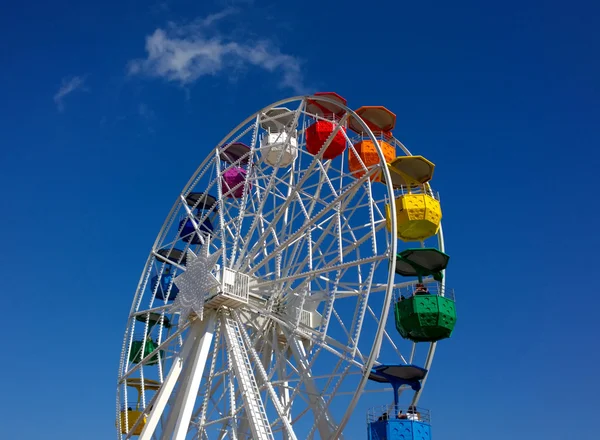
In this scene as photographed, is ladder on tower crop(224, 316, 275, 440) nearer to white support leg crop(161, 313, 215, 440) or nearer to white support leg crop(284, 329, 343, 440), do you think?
white support leg crop(161, 313, 215, 440)

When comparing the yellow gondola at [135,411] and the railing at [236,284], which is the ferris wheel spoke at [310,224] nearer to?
the railing at [236,284]

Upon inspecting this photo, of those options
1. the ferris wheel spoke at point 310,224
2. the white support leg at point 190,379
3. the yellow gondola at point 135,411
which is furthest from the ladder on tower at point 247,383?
Result: the yellow gondola at point 135,411

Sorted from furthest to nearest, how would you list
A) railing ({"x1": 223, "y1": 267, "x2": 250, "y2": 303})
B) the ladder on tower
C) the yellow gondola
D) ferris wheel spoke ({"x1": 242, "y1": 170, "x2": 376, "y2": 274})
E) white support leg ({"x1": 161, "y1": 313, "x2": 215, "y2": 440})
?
the yellow gondola, railing ({"x1": 223, "y1": 267, "x2": 250, "y2": 303}), ferris wheel spoke ({"x1": 242, "y1": 170, "x2": 376, "y2": 274}), white support leg ({"x1": 161, "y1": 313, "x2": 215, "y2": 440}), the ladder on tower

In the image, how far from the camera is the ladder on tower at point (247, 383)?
1394 centimetres

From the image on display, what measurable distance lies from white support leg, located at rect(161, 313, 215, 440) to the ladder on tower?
21.5 inches

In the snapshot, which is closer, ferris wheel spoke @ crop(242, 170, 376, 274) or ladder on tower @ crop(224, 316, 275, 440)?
ladder on tower @ crop(224, 316, 275, 440)

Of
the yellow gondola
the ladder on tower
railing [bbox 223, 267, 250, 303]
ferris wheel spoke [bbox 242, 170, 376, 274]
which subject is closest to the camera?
the ladder on tower

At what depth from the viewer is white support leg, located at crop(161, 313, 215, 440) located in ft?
49.0

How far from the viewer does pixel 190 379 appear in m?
15.6

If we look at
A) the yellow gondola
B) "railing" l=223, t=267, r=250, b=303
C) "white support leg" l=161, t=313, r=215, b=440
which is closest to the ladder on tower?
"white support leg" l=161, t=313, r=215, b=440

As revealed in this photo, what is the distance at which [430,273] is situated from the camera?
1559cm

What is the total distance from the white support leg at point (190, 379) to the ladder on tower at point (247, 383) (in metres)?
0.55

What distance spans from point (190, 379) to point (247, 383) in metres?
1.59

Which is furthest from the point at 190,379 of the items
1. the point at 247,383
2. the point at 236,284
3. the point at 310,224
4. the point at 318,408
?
the point at 310,224
